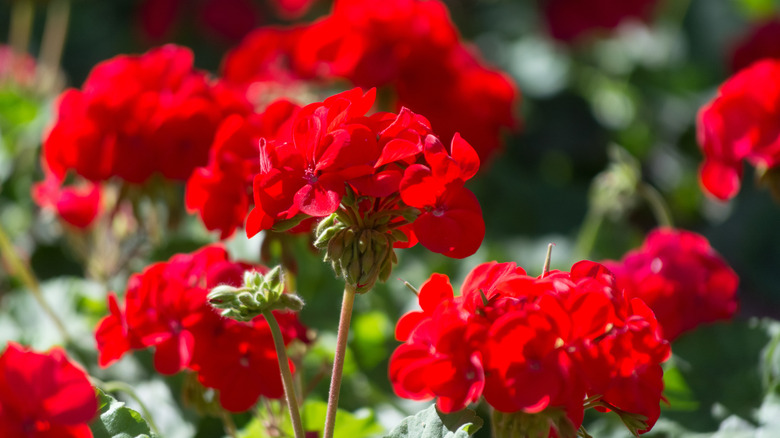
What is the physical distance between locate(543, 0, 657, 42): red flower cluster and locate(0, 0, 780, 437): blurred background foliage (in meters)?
0.13

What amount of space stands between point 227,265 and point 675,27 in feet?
8.14

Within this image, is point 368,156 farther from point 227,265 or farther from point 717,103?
point 717,103

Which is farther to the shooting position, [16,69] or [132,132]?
[16,69]

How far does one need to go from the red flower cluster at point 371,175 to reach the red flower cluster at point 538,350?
0.06m

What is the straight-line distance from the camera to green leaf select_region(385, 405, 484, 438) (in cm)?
77

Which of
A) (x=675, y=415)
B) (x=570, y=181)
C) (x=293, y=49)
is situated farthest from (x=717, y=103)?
(x=570, y=181)

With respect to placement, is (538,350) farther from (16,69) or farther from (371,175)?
(16,69)

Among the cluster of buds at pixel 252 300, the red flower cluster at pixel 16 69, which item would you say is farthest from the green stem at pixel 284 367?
the red flower cluster at pixel 16 69

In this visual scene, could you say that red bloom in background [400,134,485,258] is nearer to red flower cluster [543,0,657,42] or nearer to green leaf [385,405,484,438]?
green leaf [385,405,484,438]

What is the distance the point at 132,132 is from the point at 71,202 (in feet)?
0.74

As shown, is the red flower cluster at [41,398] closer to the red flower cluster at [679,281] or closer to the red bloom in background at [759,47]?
the red flower cluster at [679,281]

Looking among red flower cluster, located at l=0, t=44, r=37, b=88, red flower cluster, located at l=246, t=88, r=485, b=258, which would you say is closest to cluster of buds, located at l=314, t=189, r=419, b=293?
red flower cluster, located at l=246, t=88, r=485, b=258

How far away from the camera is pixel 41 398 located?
688mm

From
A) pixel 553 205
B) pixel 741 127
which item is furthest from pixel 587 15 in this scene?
pixel 741 127
